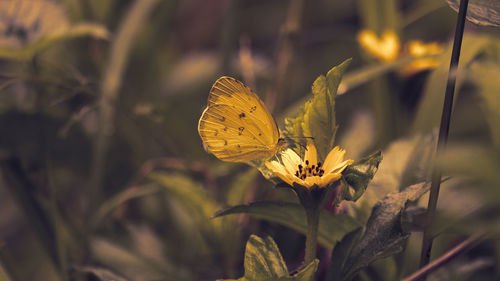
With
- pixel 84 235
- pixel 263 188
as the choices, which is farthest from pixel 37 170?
pixel 263 188

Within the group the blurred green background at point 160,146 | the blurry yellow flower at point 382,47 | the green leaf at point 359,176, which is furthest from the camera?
the blurry yellow flower at point 382,47

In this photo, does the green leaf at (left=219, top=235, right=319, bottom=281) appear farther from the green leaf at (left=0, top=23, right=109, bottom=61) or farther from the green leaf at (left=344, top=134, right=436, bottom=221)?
the green leaf at (left=0, top=23, right=109, bottom=61)

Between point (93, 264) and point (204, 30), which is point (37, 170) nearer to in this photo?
point (93, 264)

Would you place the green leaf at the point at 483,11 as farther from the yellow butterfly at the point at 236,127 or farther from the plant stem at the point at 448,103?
the yellow butterfly at the point at 236,127

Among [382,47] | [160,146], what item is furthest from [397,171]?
[160,146]

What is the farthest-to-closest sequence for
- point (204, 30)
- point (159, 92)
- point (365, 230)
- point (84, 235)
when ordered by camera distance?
point (204, 30)
point (159, 92)
point (84, 235)
point (365, 230)

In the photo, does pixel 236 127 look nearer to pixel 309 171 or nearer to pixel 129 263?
pixel 309 171

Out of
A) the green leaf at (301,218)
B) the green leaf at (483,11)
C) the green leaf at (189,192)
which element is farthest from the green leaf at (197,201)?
the green leaf at (483,11)
